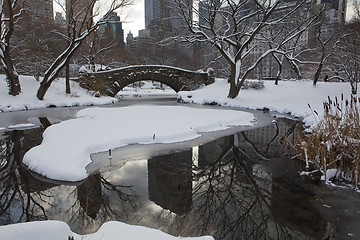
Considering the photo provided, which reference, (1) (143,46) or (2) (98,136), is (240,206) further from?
(1) (143,46)

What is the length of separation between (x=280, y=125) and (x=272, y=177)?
21.7ft

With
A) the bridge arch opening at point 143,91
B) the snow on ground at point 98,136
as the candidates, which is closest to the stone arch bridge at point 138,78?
the bridge arch opening at point 143,91

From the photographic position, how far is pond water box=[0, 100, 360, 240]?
3.54 metres

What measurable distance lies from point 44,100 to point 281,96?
18425 mm

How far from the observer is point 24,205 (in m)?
4.15

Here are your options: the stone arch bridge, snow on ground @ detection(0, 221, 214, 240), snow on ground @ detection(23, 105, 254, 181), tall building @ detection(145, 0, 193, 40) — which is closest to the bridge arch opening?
the stone arch bridge

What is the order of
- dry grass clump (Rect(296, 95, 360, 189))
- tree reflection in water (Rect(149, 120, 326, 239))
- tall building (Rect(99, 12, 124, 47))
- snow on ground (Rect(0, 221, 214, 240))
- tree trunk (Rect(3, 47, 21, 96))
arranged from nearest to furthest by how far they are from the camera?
snow on ground (Rect(0, 221, 214, 240)) < tree reflection in water (Rect(149, 120, 326, 239)) < dry grass clump (Rect(296, 95, 360, 189)) < tree trunk (Rect(3, 47, 21, 96)) < tall building (Rect(99, 12, 124, 47))

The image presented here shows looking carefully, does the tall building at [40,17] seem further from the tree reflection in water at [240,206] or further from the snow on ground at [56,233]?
the snow on ground at [56,233]

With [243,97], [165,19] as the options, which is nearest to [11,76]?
[165,19]

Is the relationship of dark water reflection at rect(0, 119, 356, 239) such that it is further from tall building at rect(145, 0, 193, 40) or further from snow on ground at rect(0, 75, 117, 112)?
tall building at rect(145, 0, 193, 40)

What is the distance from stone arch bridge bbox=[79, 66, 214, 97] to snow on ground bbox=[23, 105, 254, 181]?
45.1 feet

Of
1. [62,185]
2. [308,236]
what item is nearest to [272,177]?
[308,236]

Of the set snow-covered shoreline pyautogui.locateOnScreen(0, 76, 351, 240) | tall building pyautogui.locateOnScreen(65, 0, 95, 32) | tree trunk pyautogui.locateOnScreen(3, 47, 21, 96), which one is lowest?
snow-covered shoreline pyautogui.locateOnScreen(0, 76, 351, 240)

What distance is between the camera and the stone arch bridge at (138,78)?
22375mm
